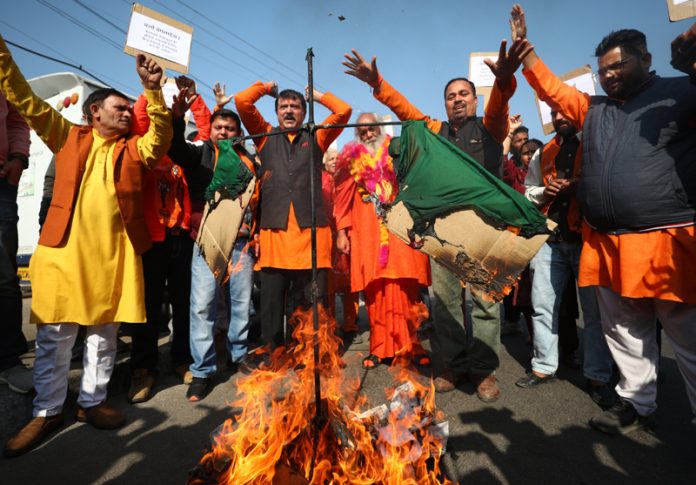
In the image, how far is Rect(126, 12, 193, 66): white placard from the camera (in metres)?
3.46

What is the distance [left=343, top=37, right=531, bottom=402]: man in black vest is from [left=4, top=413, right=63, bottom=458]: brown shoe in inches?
109

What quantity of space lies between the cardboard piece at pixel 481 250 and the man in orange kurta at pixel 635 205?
1.83ft

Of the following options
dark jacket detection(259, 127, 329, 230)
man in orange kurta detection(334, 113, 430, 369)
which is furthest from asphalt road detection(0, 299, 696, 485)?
dark jacket detection(259, 127, 329, 230)

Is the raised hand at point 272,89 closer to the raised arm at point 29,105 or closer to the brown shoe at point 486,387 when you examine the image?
the raised arm at point 29,105

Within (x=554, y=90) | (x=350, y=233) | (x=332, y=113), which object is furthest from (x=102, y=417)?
(x=554, y=90)

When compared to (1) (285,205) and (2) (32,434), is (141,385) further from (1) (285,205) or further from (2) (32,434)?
(1) (285,205)

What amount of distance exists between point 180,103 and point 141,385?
2.26 meters

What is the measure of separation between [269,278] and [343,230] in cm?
103

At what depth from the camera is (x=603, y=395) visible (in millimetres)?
2785

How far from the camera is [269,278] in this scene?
11.0ft

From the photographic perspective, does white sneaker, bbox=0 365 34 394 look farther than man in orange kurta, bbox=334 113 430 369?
No

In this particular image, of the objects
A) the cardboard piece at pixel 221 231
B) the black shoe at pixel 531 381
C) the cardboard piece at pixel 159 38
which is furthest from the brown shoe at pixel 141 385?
the black shoe at pixel 531 381

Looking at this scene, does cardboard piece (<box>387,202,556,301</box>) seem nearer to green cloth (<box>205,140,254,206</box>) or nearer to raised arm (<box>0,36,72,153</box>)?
green cloth (<box>205,140,254,206</box>)

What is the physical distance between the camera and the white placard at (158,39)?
3459 millimetres
